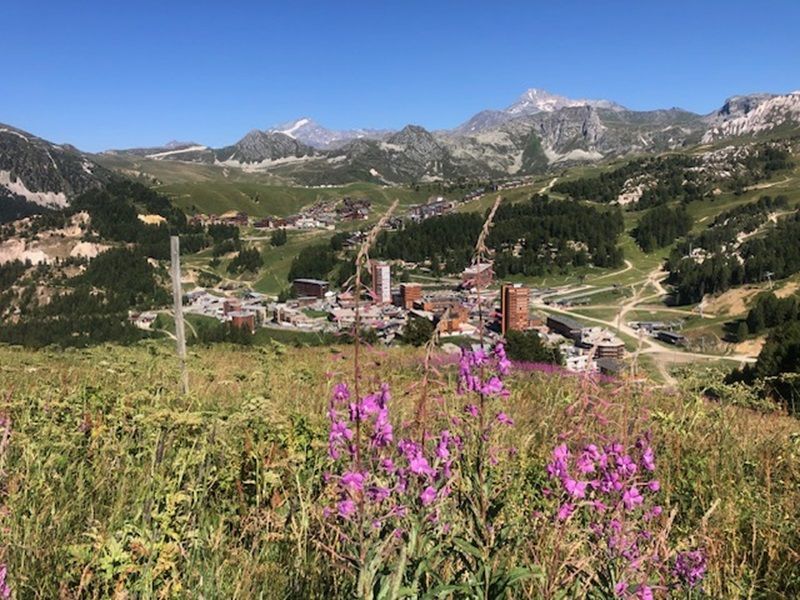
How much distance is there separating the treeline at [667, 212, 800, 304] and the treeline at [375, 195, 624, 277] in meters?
32.6

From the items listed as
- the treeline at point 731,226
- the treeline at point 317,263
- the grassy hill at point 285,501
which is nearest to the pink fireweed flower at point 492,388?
the grassy hill at point 285,501

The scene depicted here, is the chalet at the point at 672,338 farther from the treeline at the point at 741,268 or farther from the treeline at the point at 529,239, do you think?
the treeline at the point at 529,239

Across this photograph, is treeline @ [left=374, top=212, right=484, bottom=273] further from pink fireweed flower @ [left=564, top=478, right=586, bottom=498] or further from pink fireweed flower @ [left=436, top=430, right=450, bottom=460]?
pink fireweed flower @ [left=564, top=478, right=586, bottom=498]

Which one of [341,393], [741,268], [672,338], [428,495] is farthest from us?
[741,268]

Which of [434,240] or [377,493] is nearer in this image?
[377,493]

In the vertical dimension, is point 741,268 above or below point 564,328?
above

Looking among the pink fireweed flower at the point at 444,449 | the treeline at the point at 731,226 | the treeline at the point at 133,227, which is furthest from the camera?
the treeline at the point at 133,227

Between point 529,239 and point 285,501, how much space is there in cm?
16128

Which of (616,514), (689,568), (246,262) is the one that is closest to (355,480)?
(616,514)

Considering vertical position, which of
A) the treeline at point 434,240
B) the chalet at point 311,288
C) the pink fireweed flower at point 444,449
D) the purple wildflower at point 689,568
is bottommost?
the chalet at point 311,288

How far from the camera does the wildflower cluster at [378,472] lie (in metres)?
1.87

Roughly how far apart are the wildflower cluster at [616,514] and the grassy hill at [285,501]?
0.06 meters

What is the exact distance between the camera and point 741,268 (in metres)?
106

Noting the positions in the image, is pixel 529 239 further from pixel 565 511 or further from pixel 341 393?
pixel 341 393
